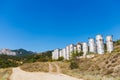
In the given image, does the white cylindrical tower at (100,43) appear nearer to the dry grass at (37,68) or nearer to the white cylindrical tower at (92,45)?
the white cylindrical tower at (92,45)

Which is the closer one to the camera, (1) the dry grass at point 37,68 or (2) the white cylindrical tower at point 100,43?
(1) the dry grass at point 37,68

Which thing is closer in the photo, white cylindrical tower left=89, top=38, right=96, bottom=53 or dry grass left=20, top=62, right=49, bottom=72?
dry grass left=20, top=62, right=49, bottom=72

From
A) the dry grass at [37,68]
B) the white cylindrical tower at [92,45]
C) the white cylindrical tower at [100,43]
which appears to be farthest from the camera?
the white cylindrical tower at [92,45]

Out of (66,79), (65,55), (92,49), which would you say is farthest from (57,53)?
(66,79)

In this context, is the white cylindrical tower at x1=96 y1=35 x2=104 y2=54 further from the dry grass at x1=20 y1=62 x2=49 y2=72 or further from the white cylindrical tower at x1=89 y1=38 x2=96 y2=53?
the dry grass at x1=20 y1=62 x2=49 y2=72

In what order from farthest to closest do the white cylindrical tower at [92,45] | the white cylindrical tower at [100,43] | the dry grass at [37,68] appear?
the white cylindrical tower at [92,45], the white cylindrical tower at [100,43], the dry grass at [37,68]

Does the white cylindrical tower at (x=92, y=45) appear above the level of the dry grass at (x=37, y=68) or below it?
above

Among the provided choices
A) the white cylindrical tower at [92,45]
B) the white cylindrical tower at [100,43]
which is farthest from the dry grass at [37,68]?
the white cylindrical tower at [92,45]

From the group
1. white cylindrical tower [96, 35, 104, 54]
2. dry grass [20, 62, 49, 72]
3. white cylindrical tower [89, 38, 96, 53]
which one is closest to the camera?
Result: dry grass [20, 62, 49, 72]

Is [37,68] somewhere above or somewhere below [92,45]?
below

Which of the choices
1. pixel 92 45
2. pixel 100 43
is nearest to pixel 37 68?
pixel 100 43

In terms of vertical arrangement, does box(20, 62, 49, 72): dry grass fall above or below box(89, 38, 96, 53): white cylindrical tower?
below

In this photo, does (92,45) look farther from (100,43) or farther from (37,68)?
(37,68)

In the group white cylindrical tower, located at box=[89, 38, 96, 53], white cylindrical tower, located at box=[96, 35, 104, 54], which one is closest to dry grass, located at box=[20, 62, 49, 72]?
white cylindrical tower, located at box=[96, 35, 104, 54]
